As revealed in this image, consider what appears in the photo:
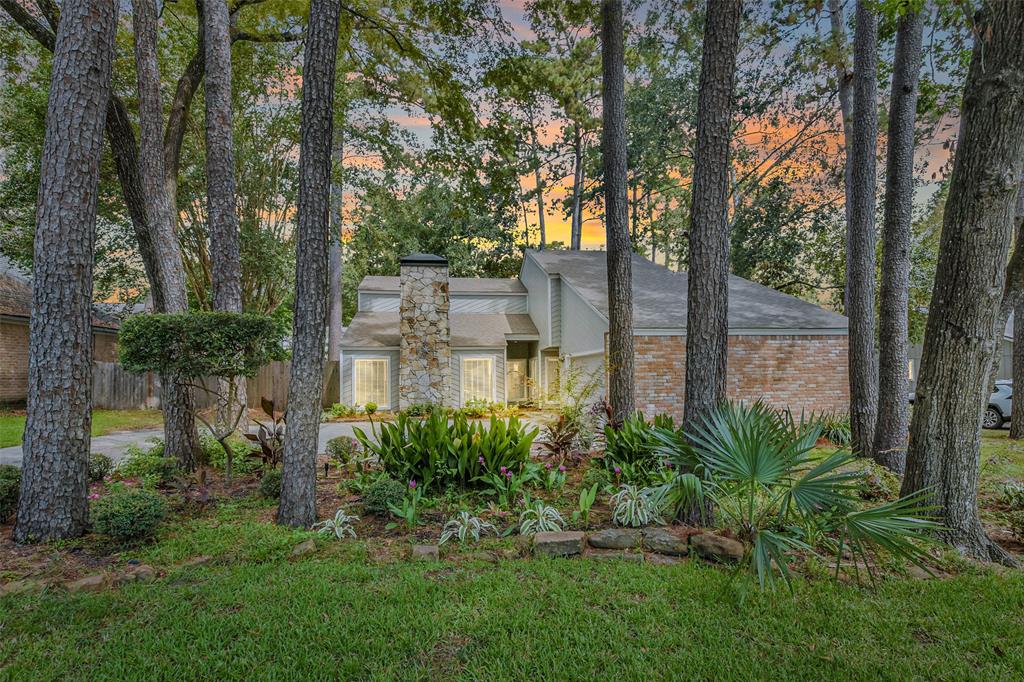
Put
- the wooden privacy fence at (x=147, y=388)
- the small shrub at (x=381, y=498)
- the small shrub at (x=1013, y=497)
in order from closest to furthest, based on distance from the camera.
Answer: the small shrub at (x=381, y=498) → the small shrub at (x=1013, y=497) → the wooden privacy fence at (x=147, y=388)

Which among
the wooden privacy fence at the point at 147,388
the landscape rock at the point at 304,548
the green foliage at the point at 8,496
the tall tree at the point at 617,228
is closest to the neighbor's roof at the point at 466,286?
the wooden privacy fence at the point at 147,388

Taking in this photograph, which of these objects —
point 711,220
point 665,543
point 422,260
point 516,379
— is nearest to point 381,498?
point 665,543

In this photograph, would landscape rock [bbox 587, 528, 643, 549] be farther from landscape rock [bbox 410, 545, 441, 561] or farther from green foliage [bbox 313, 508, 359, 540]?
green foliage [bbox 313, 508, 359, 540]

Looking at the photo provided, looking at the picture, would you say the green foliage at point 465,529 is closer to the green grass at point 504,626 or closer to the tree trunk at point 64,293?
the green grass at point 504,626

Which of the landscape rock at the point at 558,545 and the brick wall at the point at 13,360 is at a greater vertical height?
the brick wall at the point at 13,360

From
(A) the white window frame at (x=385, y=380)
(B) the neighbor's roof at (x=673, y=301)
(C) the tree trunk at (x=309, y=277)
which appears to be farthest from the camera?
(A) the white window frame at (x=385, y=380)

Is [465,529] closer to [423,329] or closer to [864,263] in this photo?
A: [864,263]

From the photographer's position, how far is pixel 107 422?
1207cm

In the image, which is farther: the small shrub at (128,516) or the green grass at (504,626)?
the small shrub at (128,516)

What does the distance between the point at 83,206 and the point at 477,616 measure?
4.28 metres

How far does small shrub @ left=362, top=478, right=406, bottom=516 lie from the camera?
173 inches

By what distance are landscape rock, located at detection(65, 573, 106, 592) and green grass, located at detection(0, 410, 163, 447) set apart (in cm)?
860

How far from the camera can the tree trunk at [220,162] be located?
22.2 ft

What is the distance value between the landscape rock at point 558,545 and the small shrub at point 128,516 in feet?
9.58
